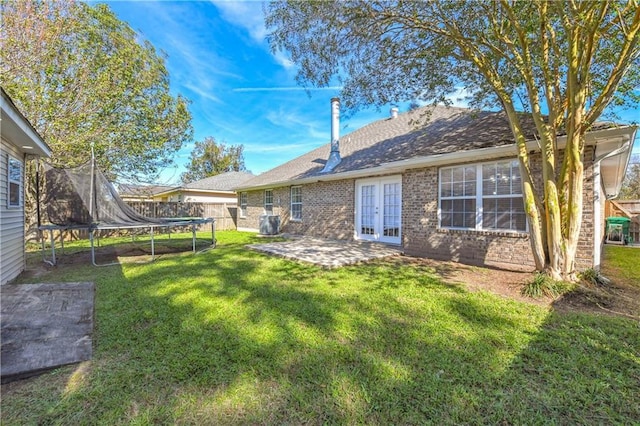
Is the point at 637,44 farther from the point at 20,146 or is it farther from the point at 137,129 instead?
the point at 137,129

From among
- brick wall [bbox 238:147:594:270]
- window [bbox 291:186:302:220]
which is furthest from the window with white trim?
brick wall [bbox 238:147:594:270]

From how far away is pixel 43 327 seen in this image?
3.31m

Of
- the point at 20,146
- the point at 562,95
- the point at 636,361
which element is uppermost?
the point at 562,95

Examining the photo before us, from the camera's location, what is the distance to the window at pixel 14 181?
581 centimetres

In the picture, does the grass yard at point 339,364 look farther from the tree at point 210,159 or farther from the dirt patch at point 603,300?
the tree at point 210,159

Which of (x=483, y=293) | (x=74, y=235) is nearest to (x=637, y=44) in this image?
(x=483, y=293)

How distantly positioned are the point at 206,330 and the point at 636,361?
4279 mm

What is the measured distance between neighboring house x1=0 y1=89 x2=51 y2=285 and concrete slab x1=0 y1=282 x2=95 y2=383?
42.0 inches

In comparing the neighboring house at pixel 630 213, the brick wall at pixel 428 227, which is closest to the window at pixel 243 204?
the brick wall at pixel 428 227

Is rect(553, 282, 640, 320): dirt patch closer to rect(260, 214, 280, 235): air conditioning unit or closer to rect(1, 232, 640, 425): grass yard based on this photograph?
rect(1, 232, 640, 425): grass yard

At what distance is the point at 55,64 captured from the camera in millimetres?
10250

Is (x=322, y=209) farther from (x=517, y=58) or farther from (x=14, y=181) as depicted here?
(x=14, y=181)

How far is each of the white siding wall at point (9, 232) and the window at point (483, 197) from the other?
929cm

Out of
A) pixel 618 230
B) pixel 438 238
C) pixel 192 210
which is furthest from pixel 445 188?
pixel 192 210
